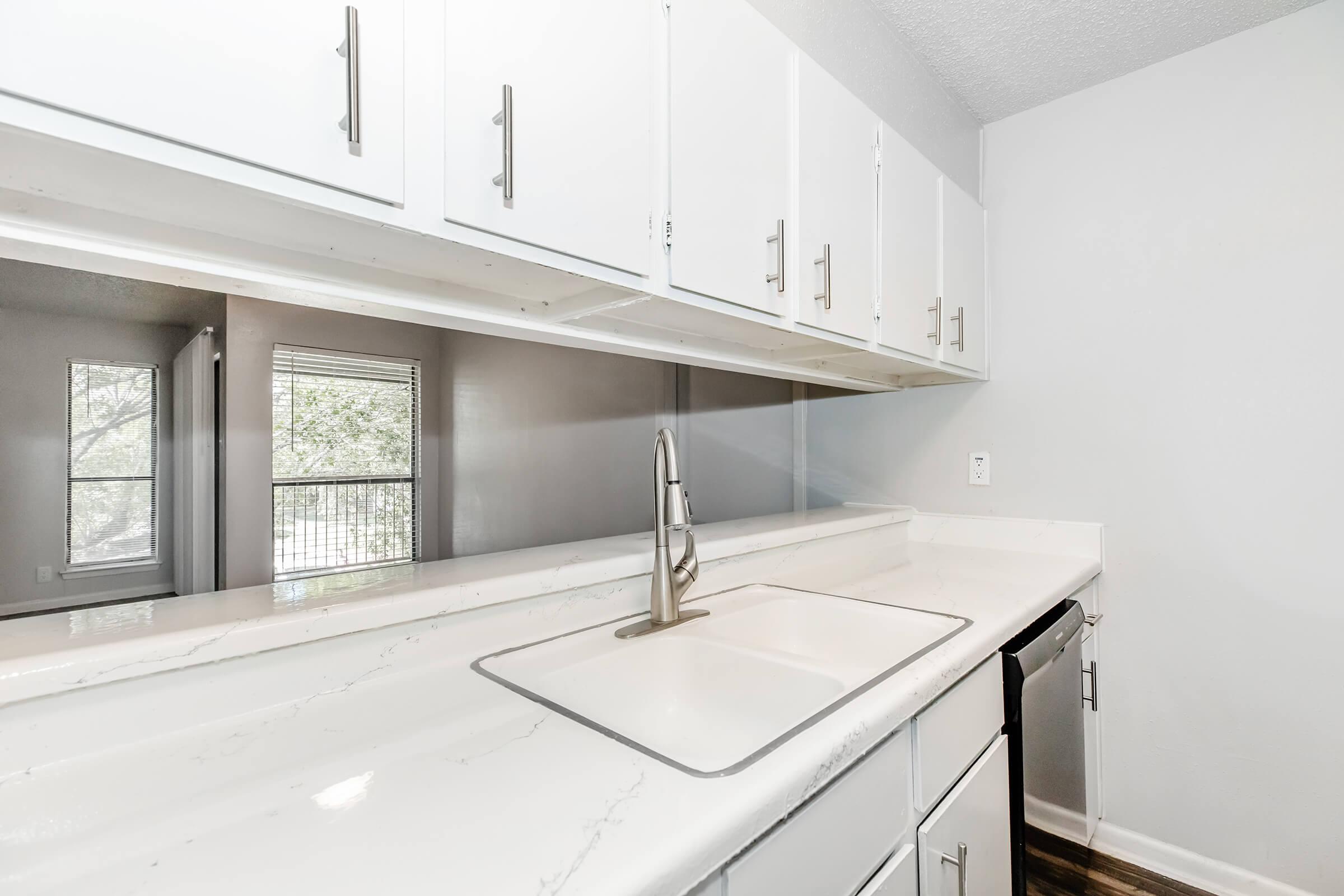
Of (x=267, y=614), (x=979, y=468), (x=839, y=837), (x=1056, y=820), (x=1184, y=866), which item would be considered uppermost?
(x=979, y=468)

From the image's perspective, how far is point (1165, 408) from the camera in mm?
1854

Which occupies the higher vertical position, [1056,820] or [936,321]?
[936,321]

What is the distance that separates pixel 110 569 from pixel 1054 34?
8.17 feet

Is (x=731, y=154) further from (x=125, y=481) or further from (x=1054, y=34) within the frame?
(x=1054, y=34)

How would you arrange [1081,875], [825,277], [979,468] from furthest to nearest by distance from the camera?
[979,468] → [1081,875] → [825,277]

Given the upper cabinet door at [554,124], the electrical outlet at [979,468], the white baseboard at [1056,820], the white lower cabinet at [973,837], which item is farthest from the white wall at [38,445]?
the electrical outlet at [979,468]

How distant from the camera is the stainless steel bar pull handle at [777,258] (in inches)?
48.1

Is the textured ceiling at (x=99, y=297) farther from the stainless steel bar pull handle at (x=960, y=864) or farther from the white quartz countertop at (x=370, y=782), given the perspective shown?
the stainless steel bar pull handle at (x=960, y=864)

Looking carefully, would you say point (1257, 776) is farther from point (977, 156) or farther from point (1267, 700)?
point (977, 156)

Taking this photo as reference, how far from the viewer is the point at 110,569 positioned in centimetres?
88

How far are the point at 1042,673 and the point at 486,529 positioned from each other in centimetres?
130

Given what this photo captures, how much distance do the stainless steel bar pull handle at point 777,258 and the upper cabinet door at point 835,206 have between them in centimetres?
9

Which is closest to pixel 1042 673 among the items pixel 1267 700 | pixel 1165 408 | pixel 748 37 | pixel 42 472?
pixel 1267 700

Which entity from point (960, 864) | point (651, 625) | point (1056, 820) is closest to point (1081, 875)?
point (1056, 820)
